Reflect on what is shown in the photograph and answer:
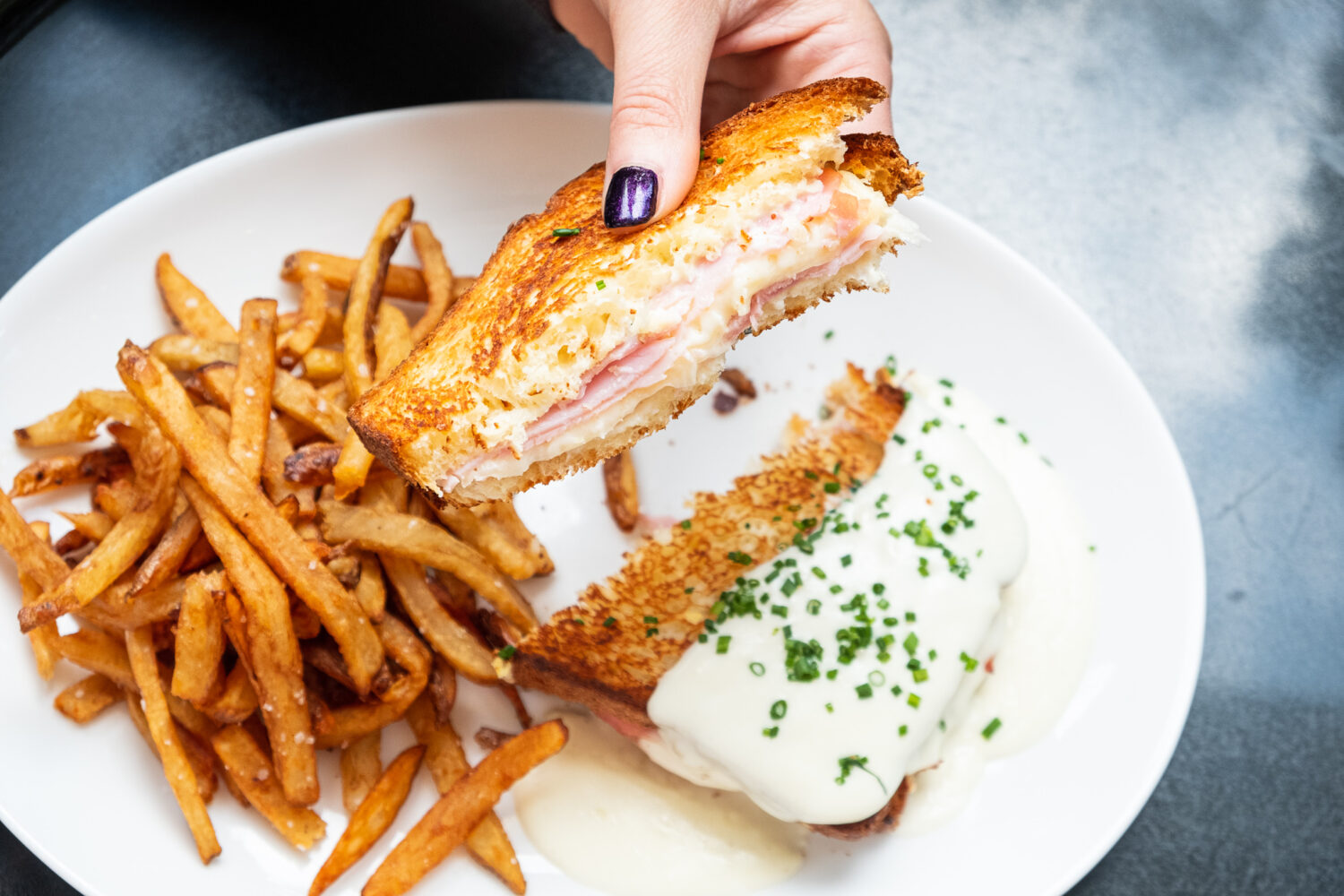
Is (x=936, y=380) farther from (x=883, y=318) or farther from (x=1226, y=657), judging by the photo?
(x=1226, y=657)

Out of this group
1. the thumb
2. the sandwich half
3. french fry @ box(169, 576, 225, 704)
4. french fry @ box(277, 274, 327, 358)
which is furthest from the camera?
french fry @ box(277, 274, 327, 358)

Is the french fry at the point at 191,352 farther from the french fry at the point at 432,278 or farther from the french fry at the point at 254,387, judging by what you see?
the french fry at the point at 432,278

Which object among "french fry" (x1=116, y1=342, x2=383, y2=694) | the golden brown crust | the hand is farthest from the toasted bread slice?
the hand

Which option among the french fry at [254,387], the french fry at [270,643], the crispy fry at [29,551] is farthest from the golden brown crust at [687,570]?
the crispy fry at [29,551]

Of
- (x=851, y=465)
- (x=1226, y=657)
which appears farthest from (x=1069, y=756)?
(x=851, y=465)

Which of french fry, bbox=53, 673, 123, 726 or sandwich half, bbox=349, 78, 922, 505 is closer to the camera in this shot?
sandwich half, bbox=349, 78, 922, 505

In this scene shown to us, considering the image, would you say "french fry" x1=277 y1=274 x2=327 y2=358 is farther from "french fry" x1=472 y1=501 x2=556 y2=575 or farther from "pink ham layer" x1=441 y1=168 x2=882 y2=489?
"pink ham layer" x1=441 y1=168 x2=882 y2=489

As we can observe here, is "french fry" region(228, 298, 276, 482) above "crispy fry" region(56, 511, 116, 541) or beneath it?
above
